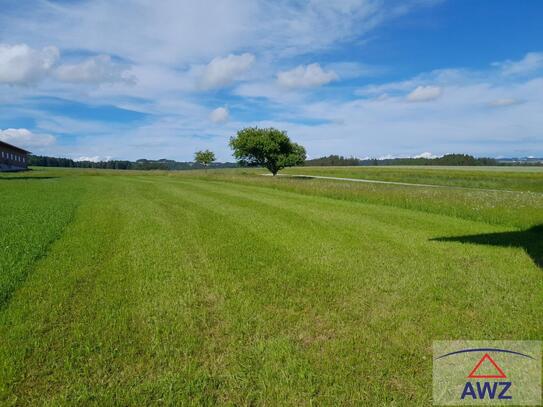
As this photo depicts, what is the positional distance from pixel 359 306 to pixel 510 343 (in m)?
1.99

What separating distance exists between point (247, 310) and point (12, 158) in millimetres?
107635

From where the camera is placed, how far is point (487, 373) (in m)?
3.70

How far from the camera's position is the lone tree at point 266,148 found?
202ft

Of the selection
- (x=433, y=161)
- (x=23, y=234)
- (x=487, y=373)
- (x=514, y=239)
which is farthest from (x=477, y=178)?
(x=433, y=161)

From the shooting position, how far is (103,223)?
12094mm

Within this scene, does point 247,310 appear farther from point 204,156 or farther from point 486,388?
point 204,156

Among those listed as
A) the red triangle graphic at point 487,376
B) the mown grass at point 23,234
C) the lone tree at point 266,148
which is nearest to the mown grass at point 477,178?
the lone tree at point 266,148

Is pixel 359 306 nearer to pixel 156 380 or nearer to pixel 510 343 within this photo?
pixel 510 343

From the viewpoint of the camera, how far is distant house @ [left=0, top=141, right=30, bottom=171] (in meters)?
79.8

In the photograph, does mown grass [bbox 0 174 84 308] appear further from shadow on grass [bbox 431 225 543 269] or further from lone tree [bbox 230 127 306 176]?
lone tree [bbox 230 127 306 176]

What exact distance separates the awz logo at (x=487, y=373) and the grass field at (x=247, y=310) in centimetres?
17

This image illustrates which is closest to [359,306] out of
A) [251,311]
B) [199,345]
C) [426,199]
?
[251,311]

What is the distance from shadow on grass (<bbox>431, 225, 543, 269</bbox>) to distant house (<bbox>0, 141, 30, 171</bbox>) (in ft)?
320

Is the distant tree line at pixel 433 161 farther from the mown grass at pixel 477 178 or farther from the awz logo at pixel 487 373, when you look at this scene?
the awz logo at pixel 487 373
